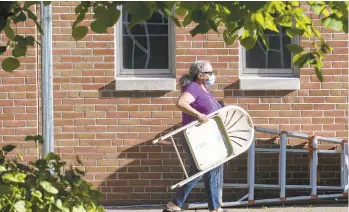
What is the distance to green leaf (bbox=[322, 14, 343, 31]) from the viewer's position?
4836mm

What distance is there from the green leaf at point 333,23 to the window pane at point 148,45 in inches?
229

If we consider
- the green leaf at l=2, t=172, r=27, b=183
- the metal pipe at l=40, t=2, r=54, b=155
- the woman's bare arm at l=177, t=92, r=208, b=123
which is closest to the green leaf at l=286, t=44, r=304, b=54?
the green leaf at l=2, t=172, r=27, b=183

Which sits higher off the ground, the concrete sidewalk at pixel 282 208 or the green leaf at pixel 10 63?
the green leaf at pixel 10 63

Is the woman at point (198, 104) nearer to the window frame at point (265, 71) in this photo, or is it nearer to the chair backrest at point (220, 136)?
the chair backrest at point (220, 136)

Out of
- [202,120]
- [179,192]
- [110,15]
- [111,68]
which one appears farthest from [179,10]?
[111,68]

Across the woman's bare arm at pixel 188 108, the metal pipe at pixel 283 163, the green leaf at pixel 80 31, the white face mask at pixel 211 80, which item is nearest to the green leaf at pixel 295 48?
the green leaf at pixel 80 31

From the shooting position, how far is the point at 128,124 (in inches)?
413

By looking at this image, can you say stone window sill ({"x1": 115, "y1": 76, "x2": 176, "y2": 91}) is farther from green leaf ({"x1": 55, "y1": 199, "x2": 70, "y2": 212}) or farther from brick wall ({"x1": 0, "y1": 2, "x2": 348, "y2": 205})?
green leaf ({"x1": 55, "y1": 199, "x2": 70, "y2": 212})

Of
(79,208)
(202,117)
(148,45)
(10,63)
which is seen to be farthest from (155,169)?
(10,63)

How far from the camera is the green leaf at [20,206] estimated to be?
5.14 m

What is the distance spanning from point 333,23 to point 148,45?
5.90m

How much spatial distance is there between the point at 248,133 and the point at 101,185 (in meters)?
2.04

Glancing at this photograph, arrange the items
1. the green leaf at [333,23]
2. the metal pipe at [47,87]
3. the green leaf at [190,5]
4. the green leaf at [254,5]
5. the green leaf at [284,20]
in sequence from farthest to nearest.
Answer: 1. the metal pipe at [47,87]
2. the green leaf at [284,20]
3. the green leaf at [190,5]
4. the green leaf at [333,23]
5. the green leaf at [254,5]

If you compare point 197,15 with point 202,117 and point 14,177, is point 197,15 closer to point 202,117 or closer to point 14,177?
point 14,177
